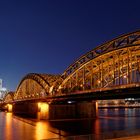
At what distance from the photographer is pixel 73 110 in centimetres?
8994

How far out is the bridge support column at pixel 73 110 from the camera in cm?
8594

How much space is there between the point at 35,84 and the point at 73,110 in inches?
1824

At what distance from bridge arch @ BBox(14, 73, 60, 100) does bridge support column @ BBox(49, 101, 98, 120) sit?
796 inches

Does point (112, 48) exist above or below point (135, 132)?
above

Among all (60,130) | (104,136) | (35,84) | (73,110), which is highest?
(35,84)

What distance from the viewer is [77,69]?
74.5m

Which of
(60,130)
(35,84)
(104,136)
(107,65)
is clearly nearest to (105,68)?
(107,65)

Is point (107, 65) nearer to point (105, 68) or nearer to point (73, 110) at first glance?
point (105, 68)

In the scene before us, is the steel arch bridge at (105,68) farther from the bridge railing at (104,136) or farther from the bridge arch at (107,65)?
the bridge railing at (104,136)

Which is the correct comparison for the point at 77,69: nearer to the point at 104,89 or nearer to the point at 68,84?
the point at 68,84

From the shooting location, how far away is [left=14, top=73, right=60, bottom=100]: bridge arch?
4555 inches

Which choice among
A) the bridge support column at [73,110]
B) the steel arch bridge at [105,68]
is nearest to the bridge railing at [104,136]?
the steel arch bridge at [105,68]

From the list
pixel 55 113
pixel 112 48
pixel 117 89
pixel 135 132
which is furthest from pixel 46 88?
pixel 135 132

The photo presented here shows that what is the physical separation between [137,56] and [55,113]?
33.7 metres
